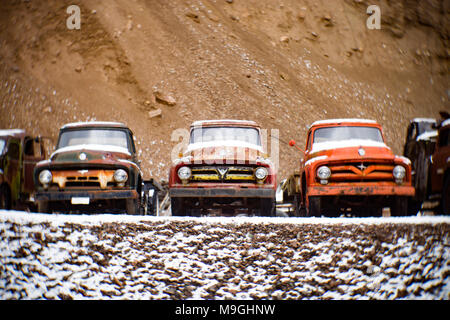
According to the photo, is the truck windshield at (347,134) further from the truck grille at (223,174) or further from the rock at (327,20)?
the rock at (327,20)

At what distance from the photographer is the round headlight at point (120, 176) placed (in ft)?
21.2

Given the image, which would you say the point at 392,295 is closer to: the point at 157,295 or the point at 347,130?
the point at 157,295

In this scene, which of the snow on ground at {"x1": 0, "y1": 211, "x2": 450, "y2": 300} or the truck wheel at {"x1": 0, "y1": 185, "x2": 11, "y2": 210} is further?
the truck wheel at {"x1": 0, "y1": 185, "x2": 11, "y2": 210}

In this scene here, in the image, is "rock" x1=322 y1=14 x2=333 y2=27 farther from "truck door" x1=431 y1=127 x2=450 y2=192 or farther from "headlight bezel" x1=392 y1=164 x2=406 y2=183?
"headlight bezel" x1=392 y1=164 x2=406 y2=183

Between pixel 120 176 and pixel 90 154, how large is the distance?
2.22ft

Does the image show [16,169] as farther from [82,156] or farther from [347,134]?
[347,134]

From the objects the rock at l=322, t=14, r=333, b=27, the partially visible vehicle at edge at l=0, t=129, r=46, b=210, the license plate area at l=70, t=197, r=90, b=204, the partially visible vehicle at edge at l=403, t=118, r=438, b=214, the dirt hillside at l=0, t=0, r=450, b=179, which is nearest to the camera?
the license plate area at l=70, t=197, r=90, b=204

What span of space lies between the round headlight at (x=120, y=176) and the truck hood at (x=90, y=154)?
0.24 meters

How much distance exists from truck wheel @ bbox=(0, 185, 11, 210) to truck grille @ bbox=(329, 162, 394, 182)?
5.70 metres

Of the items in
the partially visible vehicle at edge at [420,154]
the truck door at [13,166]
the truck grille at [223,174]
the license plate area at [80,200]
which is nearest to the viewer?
the license plate area at [80,200]

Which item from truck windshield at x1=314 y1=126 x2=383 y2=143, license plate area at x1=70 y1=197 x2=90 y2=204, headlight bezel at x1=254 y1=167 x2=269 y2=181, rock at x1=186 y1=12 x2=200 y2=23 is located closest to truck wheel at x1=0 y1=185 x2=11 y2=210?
license plate area at x1=70 y1=197 x2=90 y2=204

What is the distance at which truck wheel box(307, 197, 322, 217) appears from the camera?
6.11m

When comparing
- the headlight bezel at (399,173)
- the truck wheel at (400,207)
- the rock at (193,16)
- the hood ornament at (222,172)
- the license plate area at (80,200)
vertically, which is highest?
the rock at (193,16)

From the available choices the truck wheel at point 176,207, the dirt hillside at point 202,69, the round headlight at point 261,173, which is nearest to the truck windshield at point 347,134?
the round headlight at point 261,173
